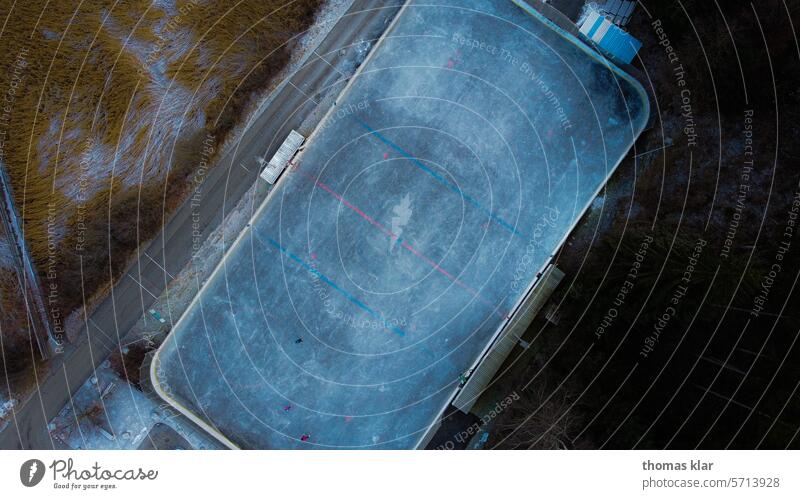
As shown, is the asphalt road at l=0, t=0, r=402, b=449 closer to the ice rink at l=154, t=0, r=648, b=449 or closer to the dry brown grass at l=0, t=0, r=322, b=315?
the dry brown grass at l=0, t=0, r=322, b=315

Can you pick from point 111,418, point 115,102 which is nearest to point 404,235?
point 115,102

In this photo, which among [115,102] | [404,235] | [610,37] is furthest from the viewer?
[404,235]

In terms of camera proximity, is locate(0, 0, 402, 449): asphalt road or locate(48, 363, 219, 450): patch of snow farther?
locate(0, 0, 402, 449): asphalt road

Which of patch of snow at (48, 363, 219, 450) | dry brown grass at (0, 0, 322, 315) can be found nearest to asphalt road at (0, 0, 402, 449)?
patch of snow at (48, 363, 219, 450)

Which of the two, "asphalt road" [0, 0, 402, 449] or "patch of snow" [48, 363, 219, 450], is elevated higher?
"asphalt road" [0, 0, 402, 449]

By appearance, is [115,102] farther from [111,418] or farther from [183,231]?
[111,418]

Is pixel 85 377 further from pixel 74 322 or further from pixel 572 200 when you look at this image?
pixel 572 200

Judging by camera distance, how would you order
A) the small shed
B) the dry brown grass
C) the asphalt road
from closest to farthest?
the small shed
the dry brown grass
the asphalt road

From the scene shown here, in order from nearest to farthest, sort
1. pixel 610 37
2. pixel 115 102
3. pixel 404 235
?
pixel 610 37 → pixel 115 102 → pixel 404 235

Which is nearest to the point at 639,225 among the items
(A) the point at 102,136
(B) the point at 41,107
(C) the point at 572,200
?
(C) the point at 572,200

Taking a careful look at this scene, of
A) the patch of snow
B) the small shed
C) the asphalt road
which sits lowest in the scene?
the patch of snow
